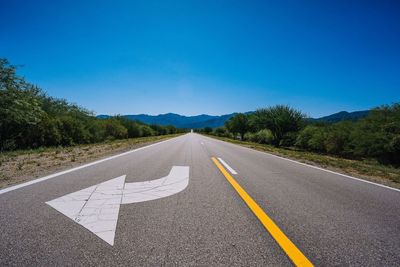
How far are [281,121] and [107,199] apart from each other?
37.3m

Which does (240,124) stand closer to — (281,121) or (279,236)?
(281,121)

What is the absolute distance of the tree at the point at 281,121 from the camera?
3638 centimetres

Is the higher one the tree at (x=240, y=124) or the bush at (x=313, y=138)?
the tree at (x=240, y=124)

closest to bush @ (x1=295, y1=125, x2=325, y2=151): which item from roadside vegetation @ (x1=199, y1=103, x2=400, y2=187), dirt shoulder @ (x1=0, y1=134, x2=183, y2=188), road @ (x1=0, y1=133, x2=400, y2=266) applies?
roadside vegetation @ (x1=199, y1=103, x2=400, y2=187)

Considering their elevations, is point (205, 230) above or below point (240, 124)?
below

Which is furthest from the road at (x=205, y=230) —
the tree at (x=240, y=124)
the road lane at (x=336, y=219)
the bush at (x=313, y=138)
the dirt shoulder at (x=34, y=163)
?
the tree at (x=240, y=124)

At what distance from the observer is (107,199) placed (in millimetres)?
3254

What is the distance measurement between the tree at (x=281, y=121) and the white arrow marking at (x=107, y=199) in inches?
1404

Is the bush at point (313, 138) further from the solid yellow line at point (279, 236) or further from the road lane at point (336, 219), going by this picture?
the solid yellow line at point (279, 236)

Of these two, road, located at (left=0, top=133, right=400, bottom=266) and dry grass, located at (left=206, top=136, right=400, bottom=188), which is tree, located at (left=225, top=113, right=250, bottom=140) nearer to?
dry grass, located at (left=206, top=136, right=400, bottom=188)

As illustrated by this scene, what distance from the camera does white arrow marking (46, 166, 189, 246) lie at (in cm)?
239

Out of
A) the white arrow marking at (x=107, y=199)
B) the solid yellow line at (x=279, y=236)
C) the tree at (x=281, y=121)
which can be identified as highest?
the tree at (x=281, y=121)

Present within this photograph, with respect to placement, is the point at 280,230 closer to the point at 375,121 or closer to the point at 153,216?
the point at 153,216

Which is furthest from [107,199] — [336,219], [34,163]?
[34,163]
